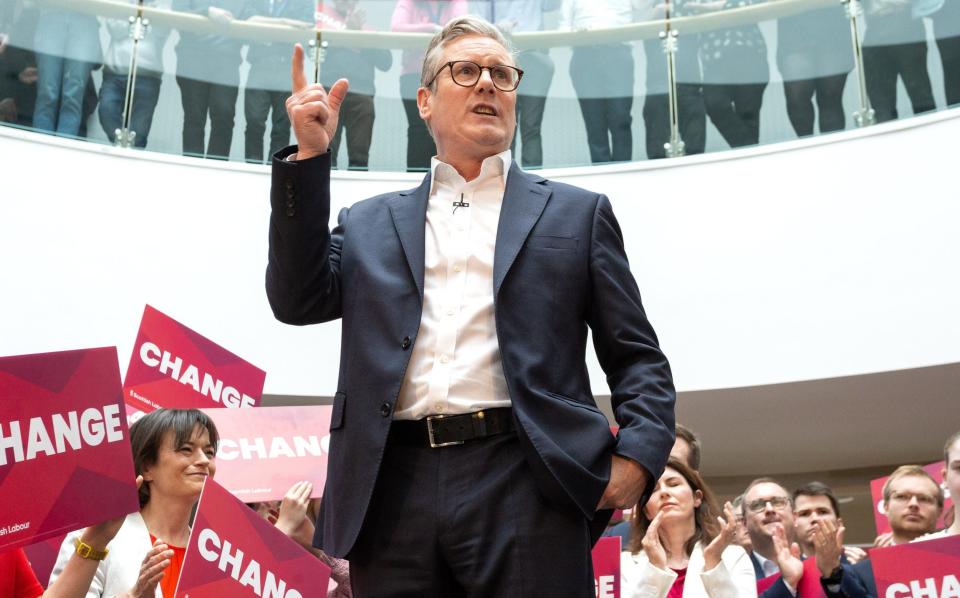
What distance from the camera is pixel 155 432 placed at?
106 inches

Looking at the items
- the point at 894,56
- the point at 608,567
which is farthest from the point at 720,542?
the point at 894,56

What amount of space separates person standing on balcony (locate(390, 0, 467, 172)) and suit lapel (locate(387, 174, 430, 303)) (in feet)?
14.6

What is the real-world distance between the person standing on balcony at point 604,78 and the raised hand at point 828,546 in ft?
11.6

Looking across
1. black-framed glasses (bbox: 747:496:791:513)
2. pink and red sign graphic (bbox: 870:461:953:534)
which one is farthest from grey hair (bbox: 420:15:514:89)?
pink and red sign graphic (bbox: 870:461:953:534)

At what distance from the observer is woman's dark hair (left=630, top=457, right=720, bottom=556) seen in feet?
10.5

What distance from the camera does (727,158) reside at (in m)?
6.15

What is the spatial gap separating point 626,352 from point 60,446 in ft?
3.63

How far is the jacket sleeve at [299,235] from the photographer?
1.48 m

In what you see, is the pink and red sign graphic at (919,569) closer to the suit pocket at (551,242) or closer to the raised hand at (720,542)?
the raised hand at (720,542)

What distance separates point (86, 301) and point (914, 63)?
4459mm

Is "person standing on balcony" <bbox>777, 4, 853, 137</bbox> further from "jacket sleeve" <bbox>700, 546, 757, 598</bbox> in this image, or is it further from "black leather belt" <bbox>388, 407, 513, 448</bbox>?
"black leather belt" <bbox>388, 407, 513, 448</bbox>

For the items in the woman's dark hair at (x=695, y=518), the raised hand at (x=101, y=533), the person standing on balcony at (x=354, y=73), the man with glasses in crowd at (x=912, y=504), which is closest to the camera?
the raised hand at (x=101, y=533)

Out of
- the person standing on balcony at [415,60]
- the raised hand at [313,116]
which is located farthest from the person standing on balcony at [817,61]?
the raised hand at [313,116]

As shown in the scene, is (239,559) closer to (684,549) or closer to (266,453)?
(266,453)
